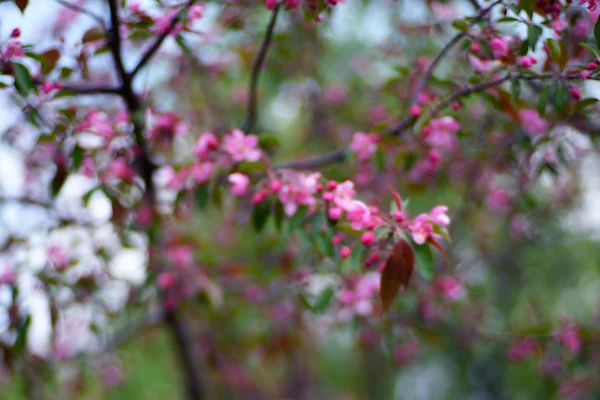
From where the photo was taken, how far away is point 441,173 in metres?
2.50

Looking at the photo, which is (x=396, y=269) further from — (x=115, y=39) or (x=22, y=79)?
(x=115, y=39)

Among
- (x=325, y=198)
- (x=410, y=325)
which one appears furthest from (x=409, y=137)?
(x=410, y=325)

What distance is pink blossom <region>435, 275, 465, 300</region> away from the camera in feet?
8.14

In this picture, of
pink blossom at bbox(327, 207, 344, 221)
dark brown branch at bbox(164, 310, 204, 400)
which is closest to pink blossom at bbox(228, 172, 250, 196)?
pink blossom at bbox(327, 207, 344, 221)

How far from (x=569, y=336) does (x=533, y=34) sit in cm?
135

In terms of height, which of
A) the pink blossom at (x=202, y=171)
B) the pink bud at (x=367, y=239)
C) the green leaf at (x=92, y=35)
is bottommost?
the pink blossom at (x=202, y=171)

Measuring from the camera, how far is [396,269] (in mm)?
1153

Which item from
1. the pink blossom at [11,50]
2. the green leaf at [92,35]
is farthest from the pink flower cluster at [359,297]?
the pink blossom at [11,50]

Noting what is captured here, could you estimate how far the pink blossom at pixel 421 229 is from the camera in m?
1.20

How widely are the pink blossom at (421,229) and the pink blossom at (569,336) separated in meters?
1.26

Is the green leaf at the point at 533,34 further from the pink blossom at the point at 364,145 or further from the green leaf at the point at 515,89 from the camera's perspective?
the pink blossom at the point at 364,145

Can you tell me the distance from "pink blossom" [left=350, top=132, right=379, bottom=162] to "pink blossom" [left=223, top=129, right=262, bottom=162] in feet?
1.25

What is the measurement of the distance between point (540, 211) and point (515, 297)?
226 centimetres

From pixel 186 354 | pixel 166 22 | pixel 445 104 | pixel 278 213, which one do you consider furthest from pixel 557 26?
pixel 186 354
